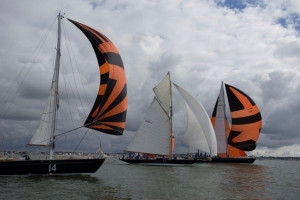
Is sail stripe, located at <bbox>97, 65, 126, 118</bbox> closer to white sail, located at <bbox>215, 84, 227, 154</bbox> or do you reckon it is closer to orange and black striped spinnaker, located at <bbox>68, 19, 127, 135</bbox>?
orange and black striped spinnaker, located at <bbox>68, 19, 127, 135</bbox>

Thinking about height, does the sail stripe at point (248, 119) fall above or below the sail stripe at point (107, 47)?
below

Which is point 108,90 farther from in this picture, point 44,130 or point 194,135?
point 194,135

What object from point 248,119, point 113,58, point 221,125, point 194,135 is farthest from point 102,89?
point 221,125

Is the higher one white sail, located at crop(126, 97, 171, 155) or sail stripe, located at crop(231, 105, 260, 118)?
sail stripe, located at crop(231, 105, 260, 118)

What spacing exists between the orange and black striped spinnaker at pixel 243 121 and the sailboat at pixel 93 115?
125 feet

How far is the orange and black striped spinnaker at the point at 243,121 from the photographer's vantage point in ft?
187

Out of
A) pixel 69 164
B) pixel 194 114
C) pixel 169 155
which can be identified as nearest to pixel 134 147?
pixel 169 155

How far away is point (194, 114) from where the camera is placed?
45.4m

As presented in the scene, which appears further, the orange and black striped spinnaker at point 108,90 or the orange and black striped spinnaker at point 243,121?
the orange and black striped spinnaker at point 243,121

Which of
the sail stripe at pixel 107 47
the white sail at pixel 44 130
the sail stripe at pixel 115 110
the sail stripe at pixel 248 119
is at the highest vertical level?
the sail stripe at pixel 107 47

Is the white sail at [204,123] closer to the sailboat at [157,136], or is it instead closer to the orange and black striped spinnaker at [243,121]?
the sailboat at [157,136]

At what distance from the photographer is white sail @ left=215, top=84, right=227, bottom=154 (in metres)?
59.7

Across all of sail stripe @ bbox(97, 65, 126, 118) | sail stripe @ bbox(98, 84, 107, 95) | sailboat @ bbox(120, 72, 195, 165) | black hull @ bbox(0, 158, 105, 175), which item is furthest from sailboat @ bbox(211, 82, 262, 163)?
sail stripe @ bbox(98, 84, 107, 95)

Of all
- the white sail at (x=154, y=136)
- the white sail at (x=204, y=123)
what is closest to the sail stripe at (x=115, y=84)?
the white sail at (x=154, y=136)
